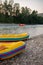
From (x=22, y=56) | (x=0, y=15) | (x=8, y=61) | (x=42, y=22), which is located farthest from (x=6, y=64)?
(x=42, y=22)

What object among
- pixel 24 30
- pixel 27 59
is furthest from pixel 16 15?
pixel 27 59

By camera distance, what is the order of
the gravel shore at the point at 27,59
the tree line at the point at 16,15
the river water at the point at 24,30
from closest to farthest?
1. the gravel shore at the point at 27,59
2. the river water at the point at 24,30
3. the tree line at the point at 16,15

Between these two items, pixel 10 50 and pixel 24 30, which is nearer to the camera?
pixel 10 50

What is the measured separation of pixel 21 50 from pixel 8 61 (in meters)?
1.21

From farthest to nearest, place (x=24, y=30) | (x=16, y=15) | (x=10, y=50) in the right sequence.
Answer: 1. (x=16, y=15)
2. (x=24, y=30)
3. (x=10, y=50)

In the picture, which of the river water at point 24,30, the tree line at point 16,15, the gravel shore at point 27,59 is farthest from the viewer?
the tree line at point 16,15

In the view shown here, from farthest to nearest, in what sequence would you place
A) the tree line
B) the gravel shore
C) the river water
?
the tree line → the river water → the gravel shore

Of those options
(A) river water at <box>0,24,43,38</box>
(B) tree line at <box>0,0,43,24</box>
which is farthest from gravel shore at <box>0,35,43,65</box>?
(B) tree line at <box>0,0,43,24</box>

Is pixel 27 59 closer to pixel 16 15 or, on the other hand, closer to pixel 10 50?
pixel 10 50

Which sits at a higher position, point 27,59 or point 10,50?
point 10,50

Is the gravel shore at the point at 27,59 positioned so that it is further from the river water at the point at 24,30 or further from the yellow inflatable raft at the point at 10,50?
the river water at the point at 24,30

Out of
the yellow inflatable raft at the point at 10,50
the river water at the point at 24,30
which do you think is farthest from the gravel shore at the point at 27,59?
the river water at the point at 24,30

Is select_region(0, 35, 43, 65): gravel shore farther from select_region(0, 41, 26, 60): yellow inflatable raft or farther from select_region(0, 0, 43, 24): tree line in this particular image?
select_region(0, 0, 43, 24): tree line

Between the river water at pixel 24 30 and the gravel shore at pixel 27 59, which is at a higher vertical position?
the gravel shore at pixel 27 59
